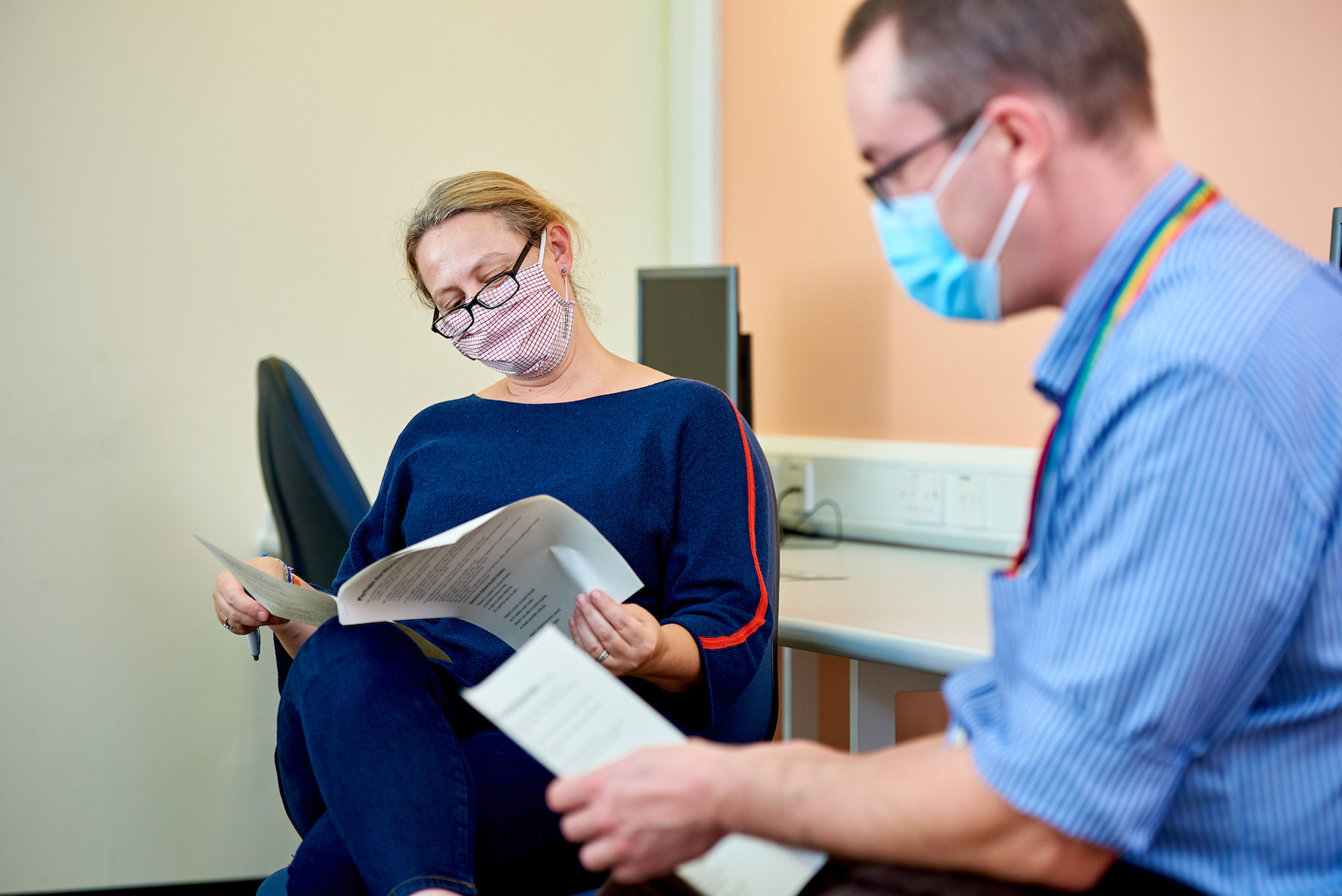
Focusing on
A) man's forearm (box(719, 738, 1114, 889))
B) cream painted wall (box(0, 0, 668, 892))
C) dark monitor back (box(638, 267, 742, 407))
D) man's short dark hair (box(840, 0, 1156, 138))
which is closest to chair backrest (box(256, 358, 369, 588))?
cream painted wall (box(0, 0, 668, 892))

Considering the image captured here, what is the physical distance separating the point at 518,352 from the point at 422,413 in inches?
7.5

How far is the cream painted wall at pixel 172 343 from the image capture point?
1823 millimetres

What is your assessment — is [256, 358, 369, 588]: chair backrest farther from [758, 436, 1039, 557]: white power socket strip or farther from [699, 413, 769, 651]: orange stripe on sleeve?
[758, 436, 1039, 557]: white power socket strip

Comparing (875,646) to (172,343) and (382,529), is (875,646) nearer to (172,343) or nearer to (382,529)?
(382,529)

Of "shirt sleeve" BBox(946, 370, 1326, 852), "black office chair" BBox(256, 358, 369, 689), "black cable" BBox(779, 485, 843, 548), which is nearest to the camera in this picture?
"shirt sleeve" BBox(946, 370, 1326, 852)

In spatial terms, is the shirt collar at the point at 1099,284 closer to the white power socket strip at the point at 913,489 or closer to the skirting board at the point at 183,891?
the white power socket strip at the point at 913,489

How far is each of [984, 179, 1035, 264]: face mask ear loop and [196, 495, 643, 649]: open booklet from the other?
1.41 feet

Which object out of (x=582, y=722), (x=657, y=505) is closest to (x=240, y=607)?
(x=657, y=505)

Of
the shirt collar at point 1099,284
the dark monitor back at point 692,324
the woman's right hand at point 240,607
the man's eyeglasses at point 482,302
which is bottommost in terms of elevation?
A: the woman's right hand at point 240,607

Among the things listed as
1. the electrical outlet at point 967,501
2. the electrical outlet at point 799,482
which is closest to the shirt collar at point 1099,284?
the electrical outlet at point 967,501

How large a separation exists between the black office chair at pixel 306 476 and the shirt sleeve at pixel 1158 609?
3.66 ft

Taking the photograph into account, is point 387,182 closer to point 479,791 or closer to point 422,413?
point 422,413

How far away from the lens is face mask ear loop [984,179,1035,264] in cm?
60

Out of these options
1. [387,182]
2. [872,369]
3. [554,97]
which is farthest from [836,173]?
[387,182]
